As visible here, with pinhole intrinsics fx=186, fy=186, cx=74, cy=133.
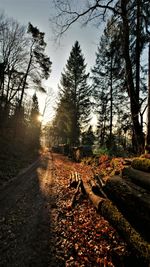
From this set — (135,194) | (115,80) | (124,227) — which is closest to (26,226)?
(124,227)

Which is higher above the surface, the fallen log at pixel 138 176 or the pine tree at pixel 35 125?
the pine tree at pixel 35 125

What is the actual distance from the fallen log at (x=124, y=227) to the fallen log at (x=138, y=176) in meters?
0.97

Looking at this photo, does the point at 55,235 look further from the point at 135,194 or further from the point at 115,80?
the point at 115,80

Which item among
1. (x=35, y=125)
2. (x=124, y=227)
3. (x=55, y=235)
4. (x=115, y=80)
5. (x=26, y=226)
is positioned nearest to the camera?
(x=124, y=227)

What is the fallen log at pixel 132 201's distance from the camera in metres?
4.00

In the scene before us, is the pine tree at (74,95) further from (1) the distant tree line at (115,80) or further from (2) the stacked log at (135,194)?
(2) the stacked log at (135,194)

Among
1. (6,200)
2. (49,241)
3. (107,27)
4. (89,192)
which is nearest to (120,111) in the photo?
(107,27)

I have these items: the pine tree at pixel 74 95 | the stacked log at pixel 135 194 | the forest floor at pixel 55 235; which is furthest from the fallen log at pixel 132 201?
the pine tree at pixel 74 95

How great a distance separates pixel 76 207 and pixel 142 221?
10.1ft

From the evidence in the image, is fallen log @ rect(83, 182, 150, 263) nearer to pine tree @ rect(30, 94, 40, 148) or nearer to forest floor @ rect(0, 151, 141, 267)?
forest floor @ rect(0, 151, 141, 267)

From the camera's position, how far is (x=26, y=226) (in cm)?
519

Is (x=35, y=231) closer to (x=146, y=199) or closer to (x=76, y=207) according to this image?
(x=76, y=207)

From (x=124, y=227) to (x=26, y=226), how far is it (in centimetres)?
267

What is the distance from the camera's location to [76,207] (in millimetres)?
6707
